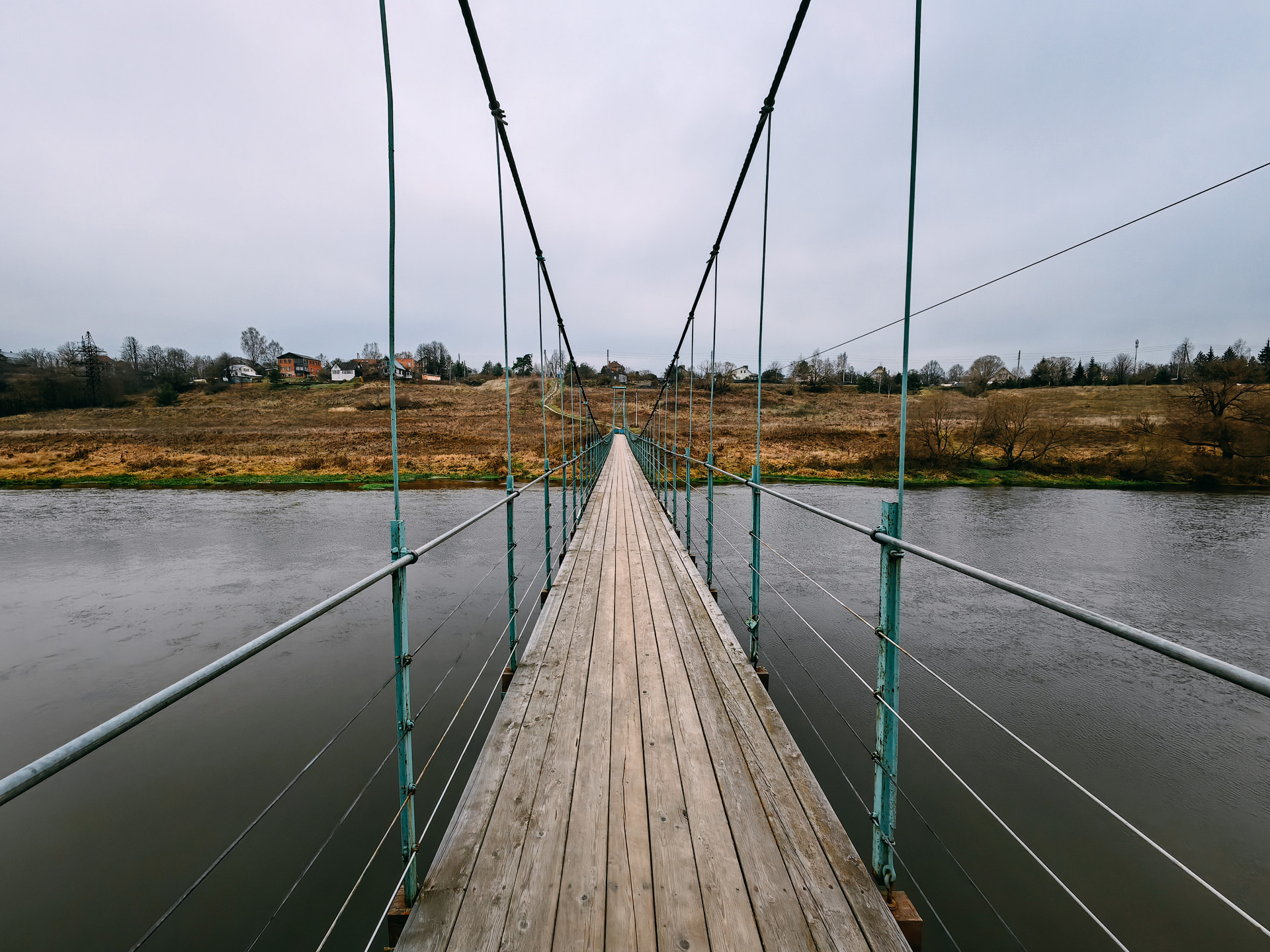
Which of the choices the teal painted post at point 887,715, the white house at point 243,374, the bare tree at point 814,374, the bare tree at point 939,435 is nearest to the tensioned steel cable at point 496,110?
the teal painted post at point 887,715

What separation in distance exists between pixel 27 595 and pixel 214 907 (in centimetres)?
642

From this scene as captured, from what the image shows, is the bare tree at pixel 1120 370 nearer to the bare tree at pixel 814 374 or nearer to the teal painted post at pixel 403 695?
the bare tree at pixel 814 374

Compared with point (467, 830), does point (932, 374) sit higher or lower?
higher

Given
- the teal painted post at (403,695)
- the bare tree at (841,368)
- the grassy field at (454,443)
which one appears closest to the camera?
the teal painted post at (403,695)

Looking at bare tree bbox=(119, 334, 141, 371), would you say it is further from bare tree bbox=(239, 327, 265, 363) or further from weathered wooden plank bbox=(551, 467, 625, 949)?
weathered wooden plank bbox=(551, 467, 625, 949)

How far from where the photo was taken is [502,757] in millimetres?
1963

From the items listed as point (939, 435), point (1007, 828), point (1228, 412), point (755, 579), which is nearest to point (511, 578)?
point (755, 579)

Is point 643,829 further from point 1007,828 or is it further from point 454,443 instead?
point 454,443

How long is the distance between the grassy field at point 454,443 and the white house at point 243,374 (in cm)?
1557

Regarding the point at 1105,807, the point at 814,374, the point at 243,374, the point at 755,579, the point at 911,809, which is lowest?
the point at 911,809

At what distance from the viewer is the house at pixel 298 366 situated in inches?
2749

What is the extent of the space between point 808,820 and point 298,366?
286 ft

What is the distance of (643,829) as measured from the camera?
5.35ft

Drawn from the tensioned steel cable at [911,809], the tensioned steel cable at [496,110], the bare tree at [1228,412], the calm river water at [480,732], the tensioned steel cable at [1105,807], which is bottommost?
the calm river water at [480,732]
